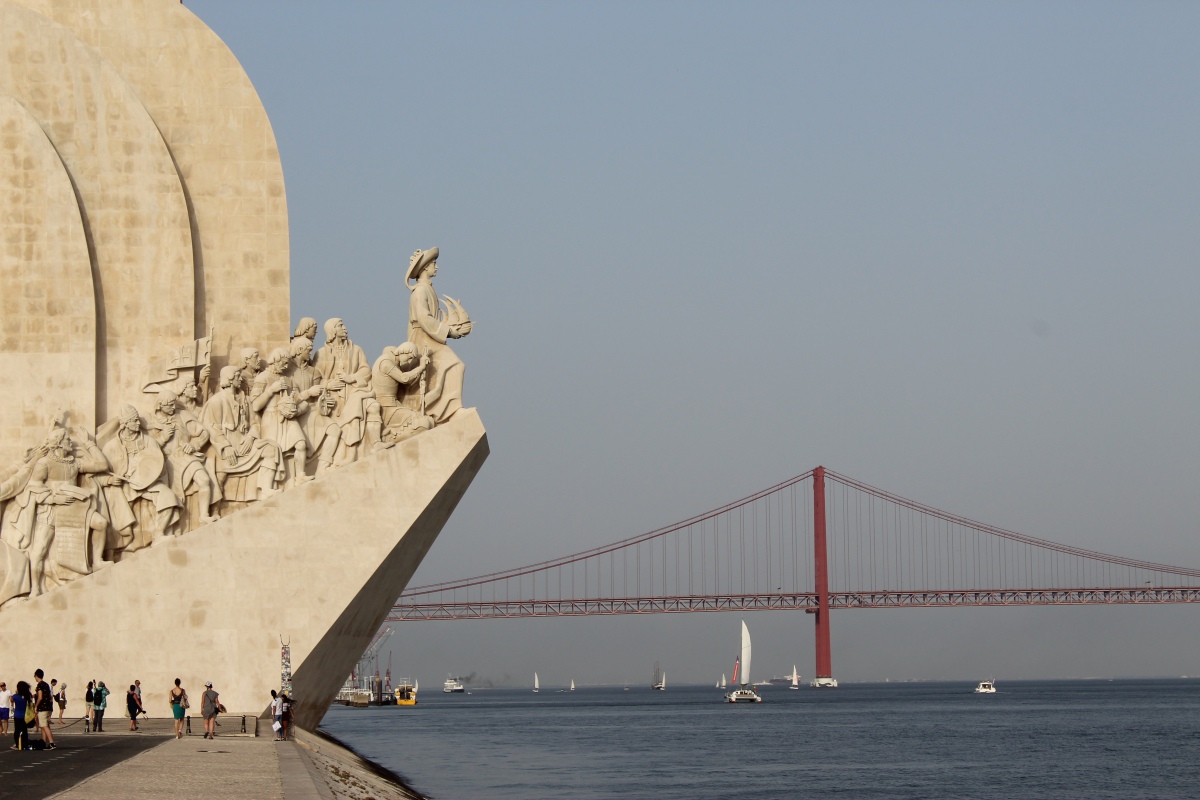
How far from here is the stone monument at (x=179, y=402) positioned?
15.1 meters

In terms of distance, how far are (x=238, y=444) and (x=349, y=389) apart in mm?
1157

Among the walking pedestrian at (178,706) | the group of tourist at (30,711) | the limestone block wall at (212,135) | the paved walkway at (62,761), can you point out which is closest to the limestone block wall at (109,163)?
the limestone block wall at (212,135)

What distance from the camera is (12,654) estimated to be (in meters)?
14.7

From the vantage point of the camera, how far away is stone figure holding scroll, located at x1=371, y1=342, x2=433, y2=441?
635 inches

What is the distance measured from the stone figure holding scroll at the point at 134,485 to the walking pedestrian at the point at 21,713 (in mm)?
3619

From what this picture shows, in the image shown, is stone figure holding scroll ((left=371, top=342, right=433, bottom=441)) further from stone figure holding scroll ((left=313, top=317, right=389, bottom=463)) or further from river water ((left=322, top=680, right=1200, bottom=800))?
river water ((left=322, top=680, right=1200, bottom=800))

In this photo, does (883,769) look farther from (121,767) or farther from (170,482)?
(121,767)

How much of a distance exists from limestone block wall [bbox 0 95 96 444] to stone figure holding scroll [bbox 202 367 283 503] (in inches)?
51.7

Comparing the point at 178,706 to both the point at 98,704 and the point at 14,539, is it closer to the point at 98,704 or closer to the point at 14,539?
the point at 98,704

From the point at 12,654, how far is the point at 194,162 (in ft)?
17.1

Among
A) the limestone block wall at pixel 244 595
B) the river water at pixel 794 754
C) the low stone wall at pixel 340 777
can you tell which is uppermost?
the limestone block wall at pixel 244 595

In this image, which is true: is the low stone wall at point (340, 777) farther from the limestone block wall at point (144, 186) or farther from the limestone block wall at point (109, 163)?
the limestone block wall at point (109, 163)

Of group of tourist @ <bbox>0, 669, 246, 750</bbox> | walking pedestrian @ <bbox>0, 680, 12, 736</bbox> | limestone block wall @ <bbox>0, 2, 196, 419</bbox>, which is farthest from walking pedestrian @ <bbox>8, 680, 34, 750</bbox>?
limestone block wall @ <bbox>0, 2, 196, 419</bbox>

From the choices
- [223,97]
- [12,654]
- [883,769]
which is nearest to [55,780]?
[12,654]
